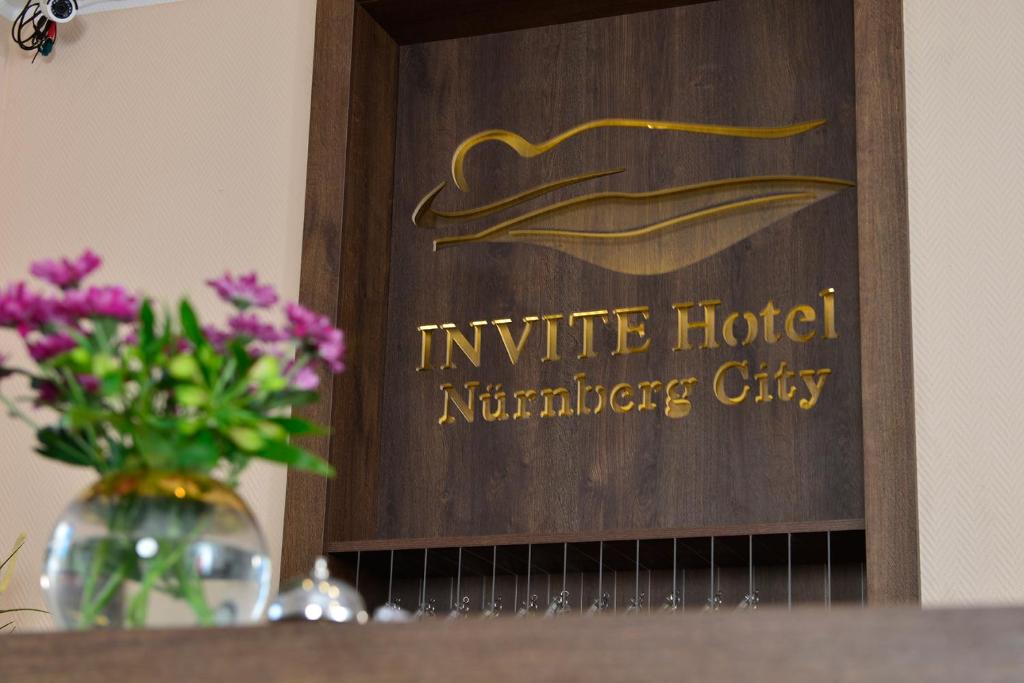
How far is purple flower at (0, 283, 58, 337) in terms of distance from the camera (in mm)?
1576

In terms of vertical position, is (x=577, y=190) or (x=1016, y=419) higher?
(x=577, y=190)

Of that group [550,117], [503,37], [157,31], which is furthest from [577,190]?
[157,31]

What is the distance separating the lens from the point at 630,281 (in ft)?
12.1

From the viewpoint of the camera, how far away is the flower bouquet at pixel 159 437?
148cm

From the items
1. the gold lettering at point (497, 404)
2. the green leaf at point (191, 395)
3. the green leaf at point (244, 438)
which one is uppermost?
the gold lettering at point (497, 404)

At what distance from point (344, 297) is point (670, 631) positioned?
8.62 ft

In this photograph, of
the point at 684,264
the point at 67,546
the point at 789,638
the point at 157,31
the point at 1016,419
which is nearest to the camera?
the point at 789,638

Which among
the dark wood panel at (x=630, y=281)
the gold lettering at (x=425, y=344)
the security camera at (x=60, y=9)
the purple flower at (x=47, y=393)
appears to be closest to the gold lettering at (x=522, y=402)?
the dark wood panel at (x=630, y=281)

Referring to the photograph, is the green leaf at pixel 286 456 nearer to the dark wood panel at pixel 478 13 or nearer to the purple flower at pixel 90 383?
the purple flower at pixel 90 383

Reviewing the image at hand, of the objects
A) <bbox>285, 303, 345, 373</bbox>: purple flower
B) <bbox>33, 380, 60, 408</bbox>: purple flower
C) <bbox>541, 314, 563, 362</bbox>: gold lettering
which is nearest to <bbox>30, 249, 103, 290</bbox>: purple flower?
<bbox>33, 380, 60, 408</bbox>: purple flower

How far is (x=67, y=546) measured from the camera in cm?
150

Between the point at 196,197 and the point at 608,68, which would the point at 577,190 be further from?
the point at 196,197

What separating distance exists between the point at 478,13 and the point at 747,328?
111 centimetres

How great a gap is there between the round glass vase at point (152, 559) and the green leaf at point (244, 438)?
2.4 inches
